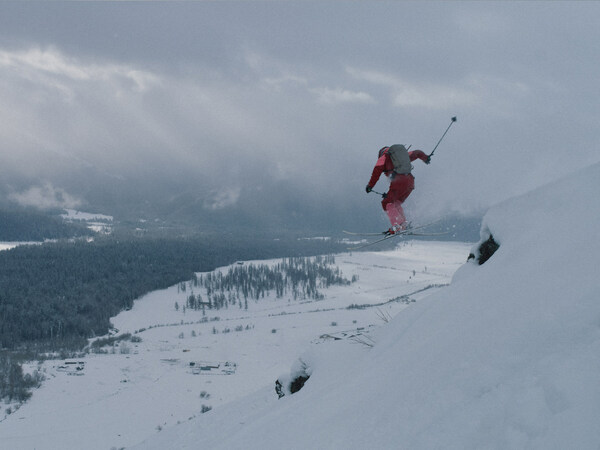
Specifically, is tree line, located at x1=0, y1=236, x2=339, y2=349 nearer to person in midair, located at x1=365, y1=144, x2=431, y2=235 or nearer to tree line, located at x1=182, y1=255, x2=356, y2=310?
tree line, located at x1=182, y1=255, x2=356, y2=310

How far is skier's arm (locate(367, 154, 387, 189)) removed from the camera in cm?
846

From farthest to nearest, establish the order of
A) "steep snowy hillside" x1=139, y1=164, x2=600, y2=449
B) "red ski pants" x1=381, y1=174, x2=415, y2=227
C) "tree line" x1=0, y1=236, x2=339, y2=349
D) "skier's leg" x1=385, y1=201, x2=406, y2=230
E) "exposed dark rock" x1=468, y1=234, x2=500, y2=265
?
"tree line" x1=0, y1=236, x2=339, y2=349, "skier's leg" x1=385, y1=201, x2=406, y2=230, "red ski pants" x1=381, y1=174, x2=415, y2=227, "exposed dark rock" x1=468, y1=234, x2=500, y2=265, "steep snowy hillside" x1=139, y1=164, x2=600, y2=449

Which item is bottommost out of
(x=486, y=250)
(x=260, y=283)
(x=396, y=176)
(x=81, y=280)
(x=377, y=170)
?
(x=260, y=283)

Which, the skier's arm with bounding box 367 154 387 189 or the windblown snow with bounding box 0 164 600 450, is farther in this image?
the skier's arm with bounding box 367 154 387 189

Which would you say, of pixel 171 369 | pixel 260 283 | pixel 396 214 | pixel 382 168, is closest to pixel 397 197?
pixel 396 214

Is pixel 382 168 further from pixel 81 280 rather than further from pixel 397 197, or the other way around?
pixel 81 280

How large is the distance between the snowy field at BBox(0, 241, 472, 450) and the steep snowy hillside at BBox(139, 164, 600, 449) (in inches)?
114

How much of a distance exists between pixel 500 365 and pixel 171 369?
6107cm

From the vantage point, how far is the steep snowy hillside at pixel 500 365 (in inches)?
95.7

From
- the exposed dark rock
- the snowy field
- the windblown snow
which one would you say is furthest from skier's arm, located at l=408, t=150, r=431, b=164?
the snowy field

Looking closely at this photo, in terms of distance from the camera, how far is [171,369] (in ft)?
180

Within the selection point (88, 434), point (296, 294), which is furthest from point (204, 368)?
point (296, 294)

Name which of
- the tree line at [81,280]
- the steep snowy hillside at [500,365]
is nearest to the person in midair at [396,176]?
the steep snowy hillside at [500,365]

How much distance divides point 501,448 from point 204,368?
194ft
